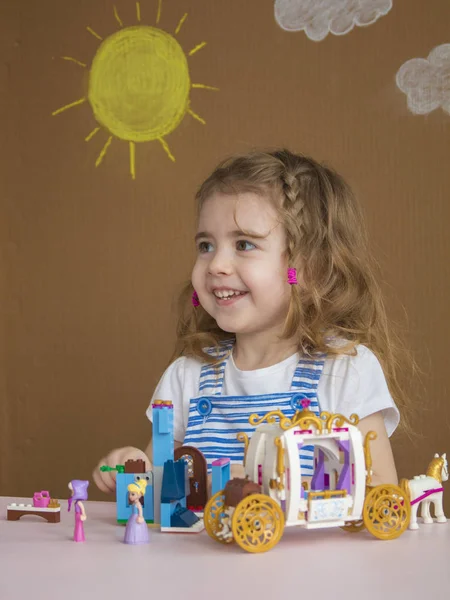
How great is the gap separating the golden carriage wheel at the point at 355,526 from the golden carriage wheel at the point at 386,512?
20mm

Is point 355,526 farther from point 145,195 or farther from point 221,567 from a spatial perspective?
point 145,195

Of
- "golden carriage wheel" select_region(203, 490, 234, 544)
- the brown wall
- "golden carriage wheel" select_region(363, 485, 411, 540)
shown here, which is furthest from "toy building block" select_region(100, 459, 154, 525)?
the brown wall

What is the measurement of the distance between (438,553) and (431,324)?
1295 mm

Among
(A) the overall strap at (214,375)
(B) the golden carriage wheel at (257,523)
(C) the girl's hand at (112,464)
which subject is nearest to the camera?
(B) the golden carriage wheel at (257,523)

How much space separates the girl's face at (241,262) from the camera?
4.10ft

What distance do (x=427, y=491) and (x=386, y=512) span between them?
102 millimetres

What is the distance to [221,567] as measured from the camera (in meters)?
0.72

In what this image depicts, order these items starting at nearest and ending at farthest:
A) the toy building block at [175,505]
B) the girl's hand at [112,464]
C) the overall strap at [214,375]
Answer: the toy building block at [175,505]
the girl's hand at [112,464]
the overall strap at [214,375]

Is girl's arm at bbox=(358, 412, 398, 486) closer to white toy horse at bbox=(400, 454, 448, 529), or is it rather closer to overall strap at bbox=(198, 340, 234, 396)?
white toy horse at bbox=(400, 454, 448, 529)

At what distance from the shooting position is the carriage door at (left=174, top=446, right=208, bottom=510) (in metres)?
0.96

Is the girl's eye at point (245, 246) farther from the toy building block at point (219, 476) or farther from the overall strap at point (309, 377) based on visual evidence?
the toy building block at point (219, 476)

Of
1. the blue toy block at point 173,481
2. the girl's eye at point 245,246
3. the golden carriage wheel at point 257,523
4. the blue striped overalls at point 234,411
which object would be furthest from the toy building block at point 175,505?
the girl's eye at point 245,246

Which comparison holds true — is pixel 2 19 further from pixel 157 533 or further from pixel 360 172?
pixel 157 533

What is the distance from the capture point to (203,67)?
7.20 ft
